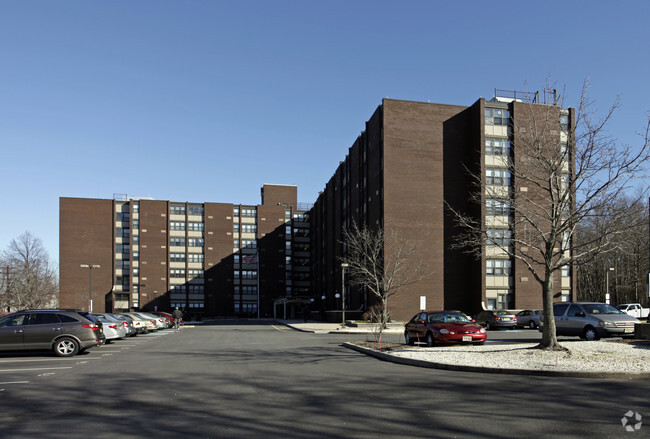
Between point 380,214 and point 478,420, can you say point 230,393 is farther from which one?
point 380,214

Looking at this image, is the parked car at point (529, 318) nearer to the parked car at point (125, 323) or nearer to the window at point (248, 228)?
the parked car at point (125, 323)

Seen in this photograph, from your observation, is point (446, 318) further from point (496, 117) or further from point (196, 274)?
point (196, 274)

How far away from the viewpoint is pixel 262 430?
23.9 feet

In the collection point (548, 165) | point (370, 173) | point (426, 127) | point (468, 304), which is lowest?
point (468, 304)

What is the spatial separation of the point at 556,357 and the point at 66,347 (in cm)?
1550

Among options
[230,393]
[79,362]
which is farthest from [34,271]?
[230,393]

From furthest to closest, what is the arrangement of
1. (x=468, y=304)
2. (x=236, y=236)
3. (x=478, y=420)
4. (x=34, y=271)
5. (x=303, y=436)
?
(x=236, y=236) → (x=34, y=271) → (x=468, y=304) → (x=478, y=420) → (x=303, y=436)

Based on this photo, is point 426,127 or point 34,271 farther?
point 34,271

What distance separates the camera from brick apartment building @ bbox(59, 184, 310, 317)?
9069 cm

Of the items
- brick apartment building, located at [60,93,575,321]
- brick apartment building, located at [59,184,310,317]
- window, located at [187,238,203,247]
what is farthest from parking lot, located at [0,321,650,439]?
window, located at [187,238,203,247]

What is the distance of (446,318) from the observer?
1994 cm

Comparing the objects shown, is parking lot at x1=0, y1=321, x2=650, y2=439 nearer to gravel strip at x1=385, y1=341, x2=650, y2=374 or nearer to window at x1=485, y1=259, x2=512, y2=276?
gravel strip at x1=385, y1=341, x2=650, y2=374

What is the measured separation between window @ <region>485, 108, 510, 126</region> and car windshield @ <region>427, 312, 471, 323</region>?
107 feet

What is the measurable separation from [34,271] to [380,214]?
4698 centimetres
